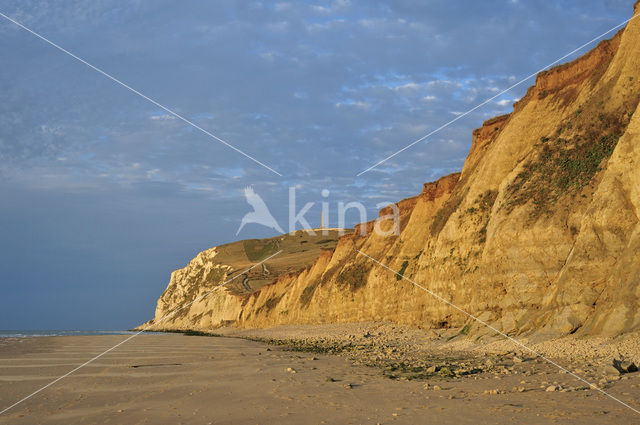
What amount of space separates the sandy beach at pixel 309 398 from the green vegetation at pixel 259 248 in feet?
389

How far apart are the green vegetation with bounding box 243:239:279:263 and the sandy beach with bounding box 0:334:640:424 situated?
389 ft

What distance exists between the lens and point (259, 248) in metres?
143

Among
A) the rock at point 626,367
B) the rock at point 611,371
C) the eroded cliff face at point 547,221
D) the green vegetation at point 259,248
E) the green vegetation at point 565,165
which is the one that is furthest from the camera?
the green vegetation at point 259,248

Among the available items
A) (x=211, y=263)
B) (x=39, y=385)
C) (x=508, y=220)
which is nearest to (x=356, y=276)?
(x=508, y=220)

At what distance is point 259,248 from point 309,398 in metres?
136

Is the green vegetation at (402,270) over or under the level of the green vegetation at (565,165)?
under

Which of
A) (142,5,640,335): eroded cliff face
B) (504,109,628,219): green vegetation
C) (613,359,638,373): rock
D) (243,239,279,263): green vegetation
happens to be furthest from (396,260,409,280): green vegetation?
(243,239,279,263): green vegetation

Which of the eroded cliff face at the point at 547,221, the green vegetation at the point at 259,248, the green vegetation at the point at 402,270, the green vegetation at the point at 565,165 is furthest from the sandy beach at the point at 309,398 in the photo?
the green vegetation at the point at 259,248

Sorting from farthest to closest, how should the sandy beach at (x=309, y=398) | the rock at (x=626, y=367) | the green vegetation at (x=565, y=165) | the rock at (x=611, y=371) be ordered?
the green vegetation at (x=565, y=165) < the rock at (x=626, y=367) < the rock at (x=611, y=371) < the sandy beach at (x=309, y=398)

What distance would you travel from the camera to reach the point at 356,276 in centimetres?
3775

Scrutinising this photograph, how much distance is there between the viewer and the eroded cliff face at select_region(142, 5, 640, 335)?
44.3 feet

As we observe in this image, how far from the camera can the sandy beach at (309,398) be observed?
21.5ft

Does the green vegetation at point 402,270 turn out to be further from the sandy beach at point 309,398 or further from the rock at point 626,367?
the rock at point 626,367

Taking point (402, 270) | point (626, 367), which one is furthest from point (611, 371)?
point (402, 270)
